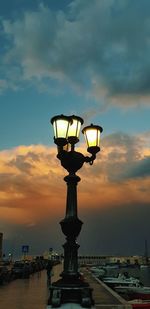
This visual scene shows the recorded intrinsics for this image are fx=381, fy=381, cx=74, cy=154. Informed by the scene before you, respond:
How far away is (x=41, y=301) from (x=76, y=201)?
1114 cm

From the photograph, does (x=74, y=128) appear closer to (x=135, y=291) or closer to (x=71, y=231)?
(x=71, y=231)

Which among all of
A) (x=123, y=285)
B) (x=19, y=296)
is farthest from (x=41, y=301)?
(x=123, y=285)

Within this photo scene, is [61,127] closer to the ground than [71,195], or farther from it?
farther from it

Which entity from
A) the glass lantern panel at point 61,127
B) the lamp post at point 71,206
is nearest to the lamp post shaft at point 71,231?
the lamp post at point 71,206

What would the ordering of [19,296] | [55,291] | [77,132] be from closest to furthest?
1. [55,291]
2. [77,132]
3. [19,296]

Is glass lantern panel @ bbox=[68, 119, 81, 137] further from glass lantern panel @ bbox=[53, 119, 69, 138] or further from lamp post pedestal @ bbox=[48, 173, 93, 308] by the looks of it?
lamp post pedestal @ bbox=[48, 173, 93, 308]

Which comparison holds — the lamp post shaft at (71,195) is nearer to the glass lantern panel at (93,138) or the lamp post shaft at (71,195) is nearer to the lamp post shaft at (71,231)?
the lamp post shaft at (71,231)

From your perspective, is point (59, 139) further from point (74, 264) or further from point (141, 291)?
point (141, 291)

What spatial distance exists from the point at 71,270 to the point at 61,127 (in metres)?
2.78

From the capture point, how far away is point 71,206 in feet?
24.9

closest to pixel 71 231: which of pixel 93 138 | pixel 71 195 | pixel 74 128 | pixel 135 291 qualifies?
pixel 71 195

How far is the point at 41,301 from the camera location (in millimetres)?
17172

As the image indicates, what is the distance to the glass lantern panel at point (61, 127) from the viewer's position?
25.2 ft

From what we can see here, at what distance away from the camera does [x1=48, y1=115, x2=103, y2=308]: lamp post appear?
6.87 metres
